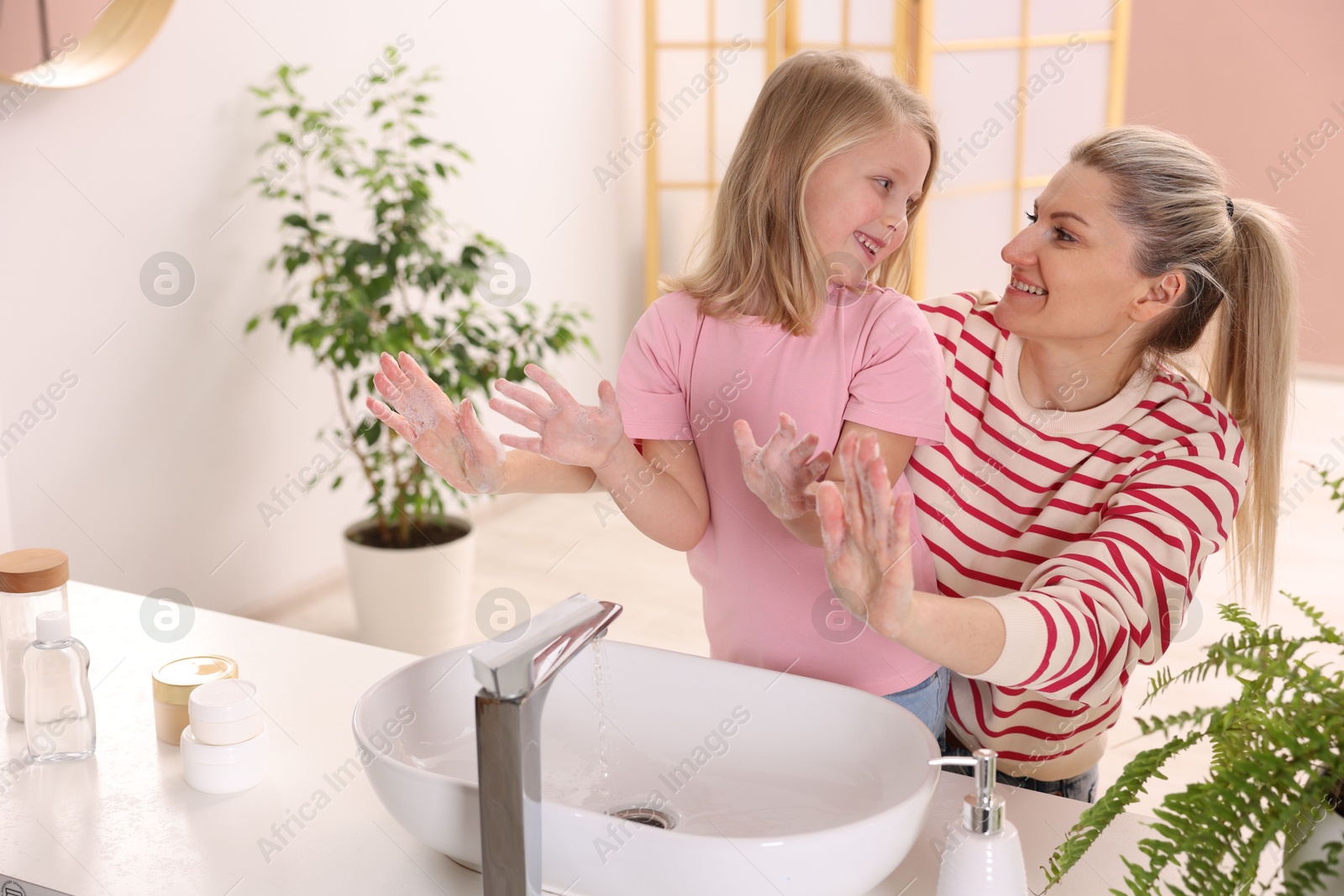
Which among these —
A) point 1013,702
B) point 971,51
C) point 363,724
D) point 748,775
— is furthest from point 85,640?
point 971,51

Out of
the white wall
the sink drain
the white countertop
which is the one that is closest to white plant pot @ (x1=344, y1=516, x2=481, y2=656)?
the white wall

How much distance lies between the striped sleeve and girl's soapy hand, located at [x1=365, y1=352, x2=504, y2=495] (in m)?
0.51

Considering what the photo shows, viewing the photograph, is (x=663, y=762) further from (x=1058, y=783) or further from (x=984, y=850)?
(x=1058, y=783)

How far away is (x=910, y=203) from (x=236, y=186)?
1981 millimetres

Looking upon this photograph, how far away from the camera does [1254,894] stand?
94 centimetres

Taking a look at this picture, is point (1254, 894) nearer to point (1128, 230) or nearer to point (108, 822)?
point (1128, 230)

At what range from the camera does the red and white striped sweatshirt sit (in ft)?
3.52

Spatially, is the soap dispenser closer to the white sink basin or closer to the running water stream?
the white sink basin

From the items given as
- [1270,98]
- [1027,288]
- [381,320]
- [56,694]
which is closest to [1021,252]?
[1027,288]

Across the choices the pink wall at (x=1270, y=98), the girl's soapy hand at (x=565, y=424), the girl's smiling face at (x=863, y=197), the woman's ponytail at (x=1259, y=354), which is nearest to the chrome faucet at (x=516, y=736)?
the girl's soapy hand at (x=565, y=424)

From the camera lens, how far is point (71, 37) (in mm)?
2307

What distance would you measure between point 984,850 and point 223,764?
66 centimetres

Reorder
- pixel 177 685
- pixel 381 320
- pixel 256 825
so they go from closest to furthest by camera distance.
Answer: pixel 256 825, pixel 177 685, pixel 381 320

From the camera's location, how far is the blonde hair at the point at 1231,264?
123cm
